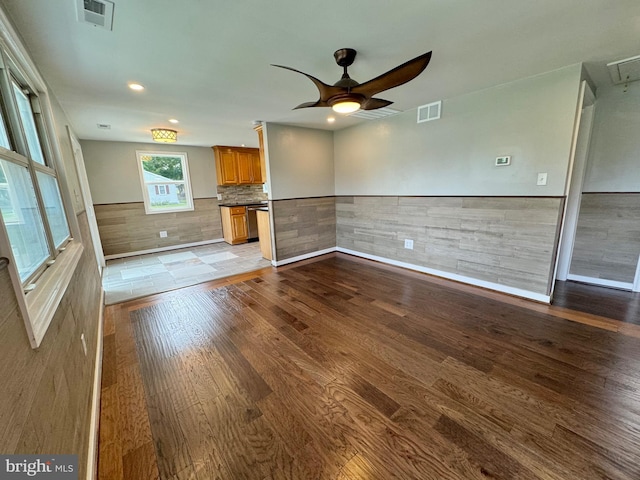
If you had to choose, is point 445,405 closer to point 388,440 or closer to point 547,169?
point 388,440

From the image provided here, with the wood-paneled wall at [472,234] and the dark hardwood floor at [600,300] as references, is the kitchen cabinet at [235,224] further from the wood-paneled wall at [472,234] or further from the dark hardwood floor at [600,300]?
the dark hardwood floor at [600,300]

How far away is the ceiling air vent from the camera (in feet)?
4.55

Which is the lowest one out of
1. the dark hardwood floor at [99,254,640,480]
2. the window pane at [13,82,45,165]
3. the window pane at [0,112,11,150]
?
the dark hardwood floor at [99,254,640,480]

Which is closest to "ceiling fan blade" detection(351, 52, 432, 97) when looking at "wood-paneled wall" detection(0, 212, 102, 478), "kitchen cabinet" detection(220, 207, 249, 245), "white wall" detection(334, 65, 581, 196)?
"white wall" detection(334, 65, 581, 196)

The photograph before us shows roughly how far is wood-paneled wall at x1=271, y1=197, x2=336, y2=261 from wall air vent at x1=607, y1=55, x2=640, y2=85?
3634 millimetres

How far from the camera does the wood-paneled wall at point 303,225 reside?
4289mm

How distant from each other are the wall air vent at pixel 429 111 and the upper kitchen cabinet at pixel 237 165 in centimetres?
357

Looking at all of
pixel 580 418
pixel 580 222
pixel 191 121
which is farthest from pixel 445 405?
pixel 191 121

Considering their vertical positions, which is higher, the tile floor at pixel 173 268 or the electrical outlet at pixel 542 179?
the electrical outlet at pixel 542 179

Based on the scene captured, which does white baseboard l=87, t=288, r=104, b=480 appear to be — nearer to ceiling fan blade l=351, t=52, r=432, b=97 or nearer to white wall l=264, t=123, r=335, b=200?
ceiling fan blade l=351, t=52, r=432, b=97

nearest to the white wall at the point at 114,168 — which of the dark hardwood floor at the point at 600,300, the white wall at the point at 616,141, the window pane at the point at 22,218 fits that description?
the window pane at the point at 22,218

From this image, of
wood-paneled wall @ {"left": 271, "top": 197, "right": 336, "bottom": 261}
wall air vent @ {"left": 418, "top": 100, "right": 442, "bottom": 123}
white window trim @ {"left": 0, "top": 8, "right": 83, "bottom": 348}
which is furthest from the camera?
wood-paneled wall @ {"left": 271, "top": 197, "right": 336, "bottom": 261}

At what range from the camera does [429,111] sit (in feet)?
10.9

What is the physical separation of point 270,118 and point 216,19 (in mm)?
2185
